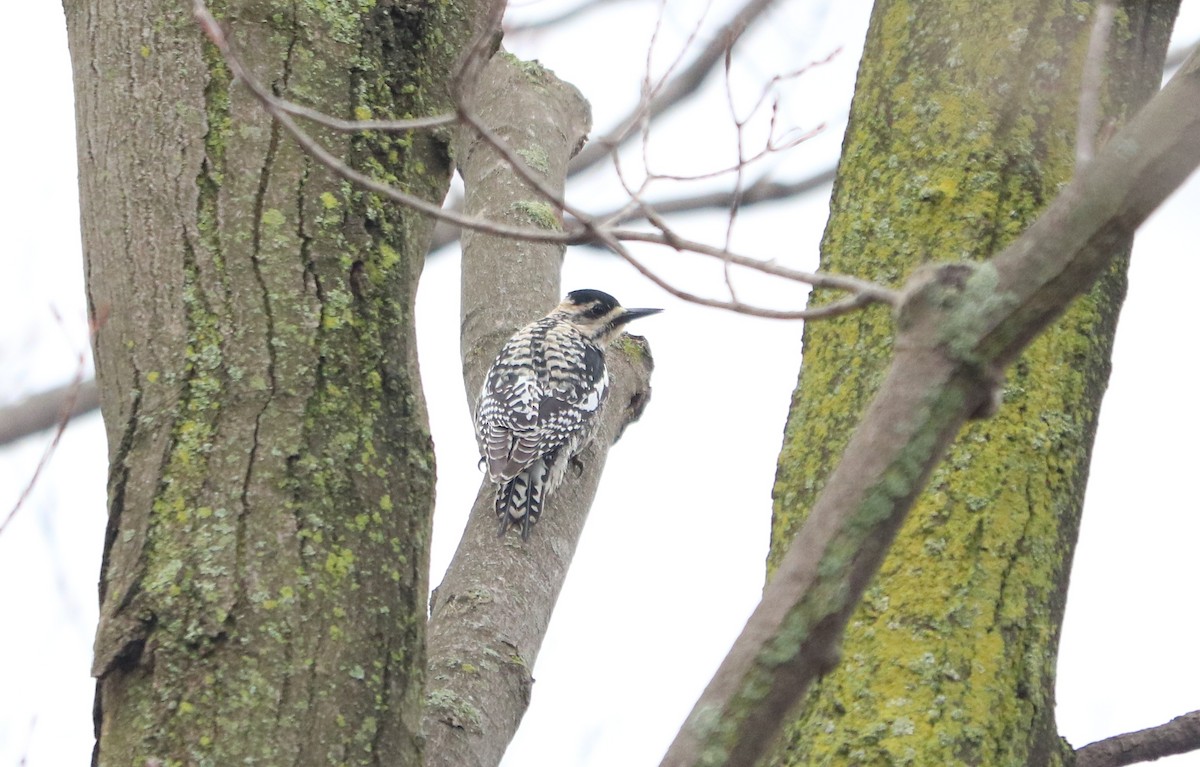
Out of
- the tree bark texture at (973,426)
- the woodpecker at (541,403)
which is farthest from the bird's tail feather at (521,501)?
the tree bark texture at (973,426)

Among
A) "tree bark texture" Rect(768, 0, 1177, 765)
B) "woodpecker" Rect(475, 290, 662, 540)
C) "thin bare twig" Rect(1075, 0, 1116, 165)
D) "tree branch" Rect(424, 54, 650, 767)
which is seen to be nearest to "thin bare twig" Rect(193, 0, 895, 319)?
"thin bare twig" Rect(1075, 0, 1116, 165)

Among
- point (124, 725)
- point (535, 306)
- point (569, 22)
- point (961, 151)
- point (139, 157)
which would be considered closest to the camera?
point (124, 725)

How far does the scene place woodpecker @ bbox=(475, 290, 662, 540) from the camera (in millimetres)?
4941

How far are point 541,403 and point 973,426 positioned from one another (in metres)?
4.01

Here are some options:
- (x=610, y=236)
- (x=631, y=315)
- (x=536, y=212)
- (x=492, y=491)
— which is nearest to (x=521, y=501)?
(x=492, y=491)

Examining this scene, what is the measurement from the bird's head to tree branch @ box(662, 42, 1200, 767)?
5815 mm

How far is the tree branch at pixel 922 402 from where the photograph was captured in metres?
1.28

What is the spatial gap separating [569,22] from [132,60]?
11.9 feet

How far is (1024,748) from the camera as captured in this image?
79.4 inches

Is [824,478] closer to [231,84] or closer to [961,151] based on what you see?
[961,151]

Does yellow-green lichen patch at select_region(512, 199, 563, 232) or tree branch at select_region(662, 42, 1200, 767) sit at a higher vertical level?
yellow-green lichen patch at select_region(512, 199, 563, 232)

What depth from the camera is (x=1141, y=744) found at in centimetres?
222

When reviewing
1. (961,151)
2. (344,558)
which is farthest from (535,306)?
(344,558)

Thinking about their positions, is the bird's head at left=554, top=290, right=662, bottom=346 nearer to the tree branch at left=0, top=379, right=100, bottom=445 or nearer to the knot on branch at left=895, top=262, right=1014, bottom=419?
the tree branch at left=0, top=379, right=100, bottom=445
